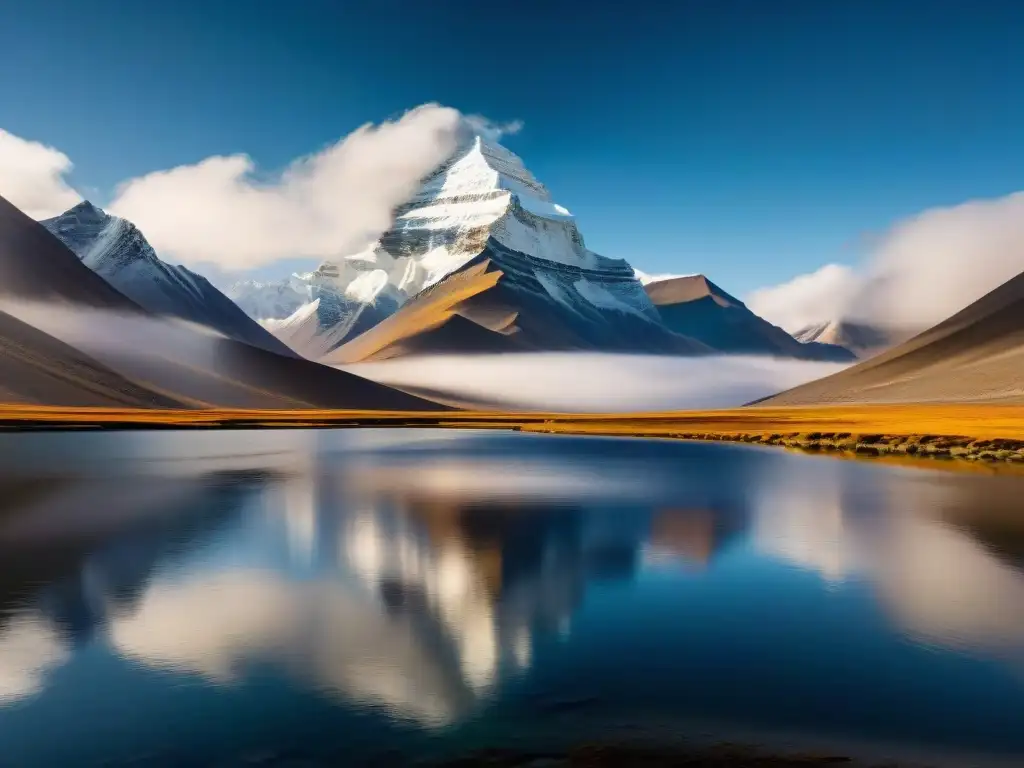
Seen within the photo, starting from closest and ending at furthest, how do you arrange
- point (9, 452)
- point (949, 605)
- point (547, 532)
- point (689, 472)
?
point (949, 605) → point (547, 532) → point (689, 472) → point (9, 452)

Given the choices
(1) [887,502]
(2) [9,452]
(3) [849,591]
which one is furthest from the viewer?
(2) [9,452]

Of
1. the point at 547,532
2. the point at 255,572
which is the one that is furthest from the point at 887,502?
the point at 255,572

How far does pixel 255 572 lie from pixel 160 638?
717 centimetres

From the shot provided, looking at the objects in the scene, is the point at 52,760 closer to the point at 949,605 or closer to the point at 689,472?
the point at 949,605

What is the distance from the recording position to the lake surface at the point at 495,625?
13.5 metres

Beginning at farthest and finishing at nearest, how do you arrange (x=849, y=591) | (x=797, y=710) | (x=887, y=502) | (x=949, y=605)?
(x=887, y=502)
(x=849, y=591)
(x=949, y=605)
(x=797, y=710)

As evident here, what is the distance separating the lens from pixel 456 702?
576 inches

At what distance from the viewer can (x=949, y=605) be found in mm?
21438

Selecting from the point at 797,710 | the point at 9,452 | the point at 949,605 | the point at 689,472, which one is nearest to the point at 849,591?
the point at 949,605

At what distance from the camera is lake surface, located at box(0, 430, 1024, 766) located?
533 inches

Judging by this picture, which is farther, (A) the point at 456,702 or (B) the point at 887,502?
(B) the point at 887,502

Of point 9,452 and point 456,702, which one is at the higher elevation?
point 9,452

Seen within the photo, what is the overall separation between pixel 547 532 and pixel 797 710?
18963 mm

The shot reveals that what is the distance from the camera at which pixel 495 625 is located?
19547mm
